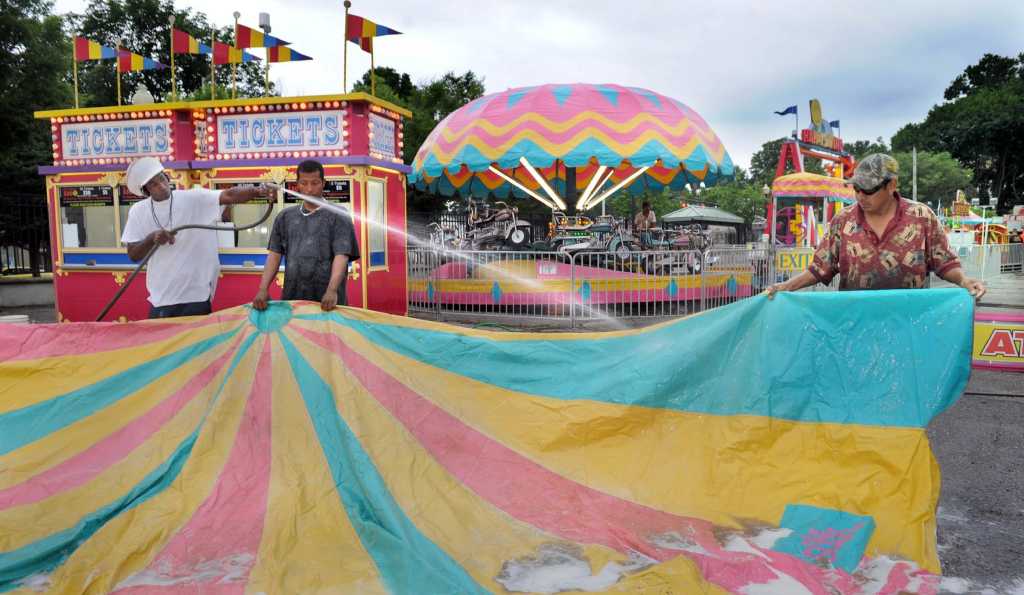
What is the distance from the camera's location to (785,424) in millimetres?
3635

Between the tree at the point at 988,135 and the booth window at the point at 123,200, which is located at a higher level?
the tree at the point at 988,135

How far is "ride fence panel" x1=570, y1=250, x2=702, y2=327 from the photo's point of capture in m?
13.6

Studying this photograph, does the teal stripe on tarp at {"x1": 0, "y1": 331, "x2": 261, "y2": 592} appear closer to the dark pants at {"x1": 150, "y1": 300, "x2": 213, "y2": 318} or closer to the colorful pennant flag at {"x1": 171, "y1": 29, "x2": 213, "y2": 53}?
the dark pants at {"x1": 150, "y1": 300, "x2": 213, "y2": 318}

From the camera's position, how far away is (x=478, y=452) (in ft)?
12.7

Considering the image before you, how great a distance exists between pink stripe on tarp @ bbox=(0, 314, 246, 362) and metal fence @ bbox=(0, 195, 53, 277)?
13506 millimetres

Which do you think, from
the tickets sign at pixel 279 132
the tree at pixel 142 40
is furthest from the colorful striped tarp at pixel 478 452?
the tree at pixel 142 40

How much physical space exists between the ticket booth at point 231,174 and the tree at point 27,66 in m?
7.98

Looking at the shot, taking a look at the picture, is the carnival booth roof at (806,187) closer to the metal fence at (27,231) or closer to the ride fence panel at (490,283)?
the ride fence panel at (490,283)

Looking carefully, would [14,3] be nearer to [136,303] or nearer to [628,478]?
[136,303]

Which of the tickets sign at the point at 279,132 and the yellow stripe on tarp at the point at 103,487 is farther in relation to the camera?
the tickets sign at the point at 279,132

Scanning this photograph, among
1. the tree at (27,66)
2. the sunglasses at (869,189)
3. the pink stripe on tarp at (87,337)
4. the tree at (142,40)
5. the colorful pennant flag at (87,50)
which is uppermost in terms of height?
the tree at (142,40)

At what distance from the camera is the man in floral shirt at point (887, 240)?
3.85m

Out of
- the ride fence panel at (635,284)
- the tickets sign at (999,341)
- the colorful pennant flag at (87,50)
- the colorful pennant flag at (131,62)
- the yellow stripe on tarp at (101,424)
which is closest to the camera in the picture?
the yellow stripe on tarp at (101,424)

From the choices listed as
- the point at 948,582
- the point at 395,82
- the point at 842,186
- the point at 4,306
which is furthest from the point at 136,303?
the point at 395,82
